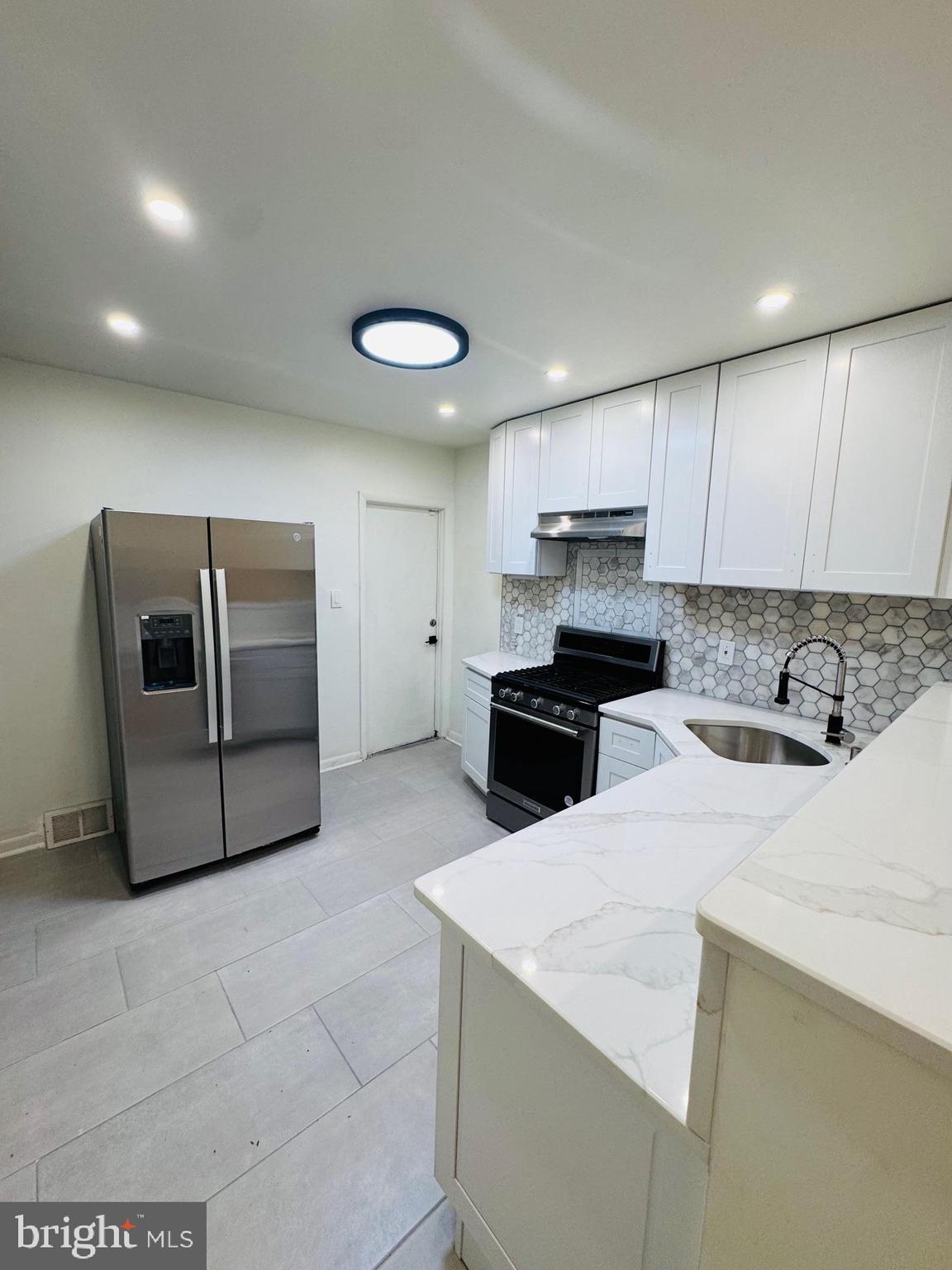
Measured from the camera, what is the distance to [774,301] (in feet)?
5.79

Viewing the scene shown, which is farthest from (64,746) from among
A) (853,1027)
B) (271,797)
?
(853,1027)

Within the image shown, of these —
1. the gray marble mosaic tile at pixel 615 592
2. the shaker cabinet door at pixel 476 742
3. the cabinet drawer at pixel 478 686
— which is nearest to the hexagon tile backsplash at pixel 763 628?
the gray marble mosaic tile at pixel 615 592

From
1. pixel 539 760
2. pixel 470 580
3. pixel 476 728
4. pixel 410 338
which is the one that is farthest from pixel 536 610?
pixel 410 338

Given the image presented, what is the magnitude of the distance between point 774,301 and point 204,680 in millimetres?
2806

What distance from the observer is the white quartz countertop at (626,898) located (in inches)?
30.7

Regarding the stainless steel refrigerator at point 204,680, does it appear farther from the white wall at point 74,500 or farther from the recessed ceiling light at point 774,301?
the recessed ceiling light at point 774,301

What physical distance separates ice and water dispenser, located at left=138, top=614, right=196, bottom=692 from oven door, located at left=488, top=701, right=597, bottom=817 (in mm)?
1660

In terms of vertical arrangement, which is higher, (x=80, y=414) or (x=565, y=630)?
(x=80, y=414)

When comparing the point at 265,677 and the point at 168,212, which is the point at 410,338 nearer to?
the point at 168,212

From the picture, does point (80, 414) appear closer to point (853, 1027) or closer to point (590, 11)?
point (590, 11)

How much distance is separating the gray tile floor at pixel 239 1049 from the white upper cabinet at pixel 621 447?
86.9 inches

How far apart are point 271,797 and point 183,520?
4.87ft

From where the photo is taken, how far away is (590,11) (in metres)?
0.88

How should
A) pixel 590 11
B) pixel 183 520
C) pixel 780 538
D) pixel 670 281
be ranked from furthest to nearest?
pixel 183 520 < pixel 780 538 < pixel 670 281 < pixel 590 11
